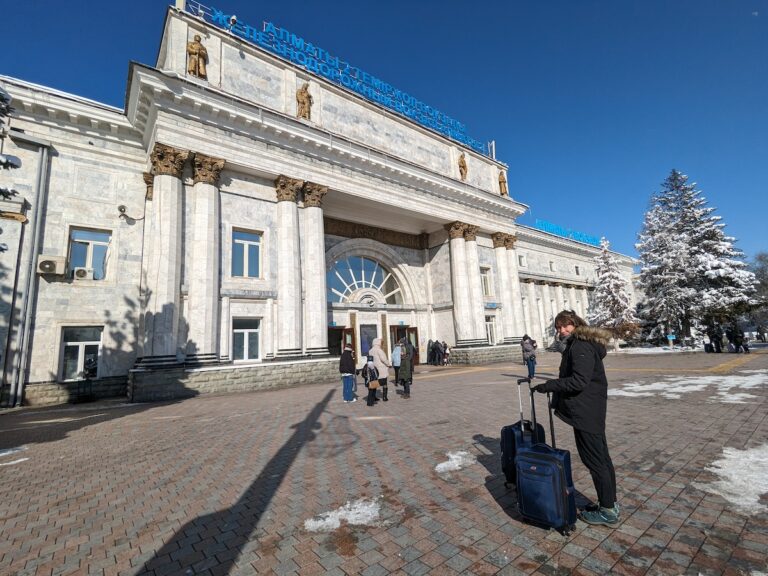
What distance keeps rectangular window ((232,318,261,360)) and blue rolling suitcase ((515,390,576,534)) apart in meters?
14.5

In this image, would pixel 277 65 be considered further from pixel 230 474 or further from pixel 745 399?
pixel 745 399

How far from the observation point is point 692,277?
2727 cm

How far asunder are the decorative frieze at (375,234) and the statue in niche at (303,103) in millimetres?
5993

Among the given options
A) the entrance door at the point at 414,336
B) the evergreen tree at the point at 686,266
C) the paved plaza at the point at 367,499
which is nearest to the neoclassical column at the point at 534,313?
the evergreen tree at the point at 686,266

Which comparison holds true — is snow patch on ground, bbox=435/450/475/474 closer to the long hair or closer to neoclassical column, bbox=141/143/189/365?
the long hair

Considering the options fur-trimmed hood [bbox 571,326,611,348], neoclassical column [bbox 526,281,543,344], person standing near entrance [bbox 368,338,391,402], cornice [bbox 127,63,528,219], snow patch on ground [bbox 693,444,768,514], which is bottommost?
snow patch on ground [bbox 693,444,768,514]

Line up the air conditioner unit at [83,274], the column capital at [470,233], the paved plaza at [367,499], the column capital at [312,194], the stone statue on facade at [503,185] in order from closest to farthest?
the paved plaza at [367,499] < the air conditioner unit at [83,274] < the column capital at [312,194] < the column capital at [470,233] < the stone statue on facade at [503,185]

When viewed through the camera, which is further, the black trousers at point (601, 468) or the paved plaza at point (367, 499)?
the black trousers at point (601, 468)

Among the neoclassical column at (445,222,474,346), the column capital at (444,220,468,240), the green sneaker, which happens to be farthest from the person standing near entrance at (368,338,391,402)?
the column capital at (444,220,468,240)

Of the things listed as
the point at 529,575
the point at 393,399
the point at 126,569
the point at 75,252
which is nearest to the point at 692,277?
the point at 393,399

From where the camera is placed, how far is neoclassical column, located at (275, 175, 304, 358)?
16.1 metres

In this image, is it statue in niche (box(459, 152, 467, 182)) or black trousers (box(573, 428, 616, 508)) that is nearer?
black trousers (box(573, 428, 616, 508))

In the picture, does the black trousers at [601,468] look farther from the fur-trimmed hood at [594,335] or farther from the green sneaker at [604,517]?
the fur-trimmed hood at [594,335]

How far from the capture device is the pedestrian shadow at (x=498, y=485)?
11.9ft
